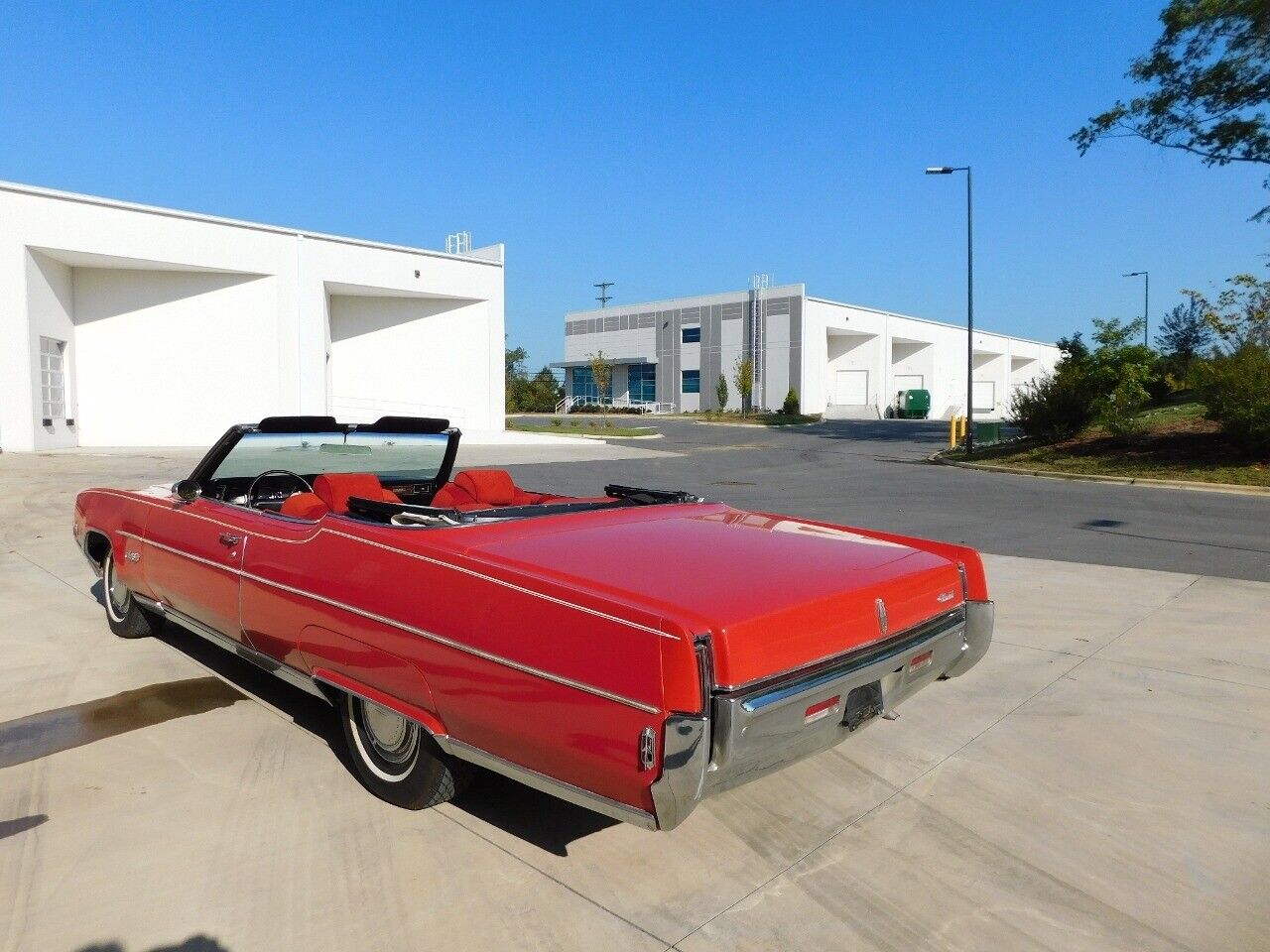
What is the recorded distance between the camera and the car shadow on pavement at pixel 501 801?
10.6 ft

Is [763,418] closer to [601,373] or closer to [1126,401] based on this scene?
[601,373]

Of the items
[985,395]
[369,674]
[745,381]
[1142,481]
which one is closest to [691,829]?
[369,674]

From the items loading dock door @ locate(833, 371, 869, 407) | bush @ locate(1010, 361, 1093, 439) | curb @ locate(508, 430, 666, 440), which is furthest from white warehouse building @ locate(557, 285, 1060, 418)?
bush @ locate(1010, 361, 1093, 439)

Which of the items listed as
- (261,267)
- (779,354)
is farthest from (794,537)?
(779,354)

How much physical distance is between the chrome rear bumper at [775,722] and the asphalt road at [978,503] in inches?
245

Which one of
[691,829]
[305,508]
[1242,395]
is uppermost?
[1242,395]

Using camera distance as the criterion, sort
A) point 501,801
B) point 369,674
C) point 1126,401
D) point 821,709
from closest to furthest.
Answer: point 821,709 → point 369,674 → point 501,801 → point 1126,401

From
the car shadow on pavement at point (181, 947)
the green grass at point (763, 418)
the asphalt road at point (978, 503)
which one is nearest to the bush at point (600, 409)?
the green grass at point (763, 418)

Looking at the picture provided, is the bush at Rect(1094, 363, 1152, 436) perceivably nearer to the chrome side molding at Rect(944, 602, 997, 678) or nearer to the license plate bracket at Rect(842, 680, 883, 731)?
the chrome side molding at Rect(944, 602, 997, 678)

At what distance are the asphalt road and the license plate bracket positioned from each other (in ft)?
20.8

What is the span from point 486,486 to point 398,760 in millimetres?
1554

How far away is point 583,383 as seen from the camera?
2783 inches

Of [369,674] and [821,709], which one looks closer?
→ [821,709]

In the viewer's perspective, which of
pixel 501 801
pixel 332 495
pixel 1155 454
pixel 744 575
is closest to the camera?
pixel 744 575
